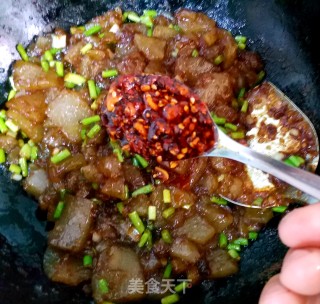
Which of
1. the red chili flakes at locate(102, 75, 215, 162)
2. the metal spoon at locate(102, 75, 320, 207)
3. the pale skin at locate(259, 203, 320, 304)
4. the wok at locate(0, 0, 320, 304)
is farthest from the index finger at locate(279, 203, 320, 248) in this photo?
the wok at locate(0, 0, 320, 304)

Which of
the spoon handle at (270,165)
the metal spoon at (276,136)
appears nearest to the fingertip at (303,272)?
the spoon handle at (270,165)

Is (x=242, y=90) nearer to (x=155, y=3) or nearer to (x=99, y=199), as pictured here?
(x=155, y=3)

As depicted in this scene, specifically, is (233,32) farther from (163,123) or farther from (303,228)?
(303,228)

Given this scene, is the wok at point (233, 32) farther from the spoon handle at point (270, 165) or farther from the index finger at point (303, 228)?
the index finger at point (303, 228)

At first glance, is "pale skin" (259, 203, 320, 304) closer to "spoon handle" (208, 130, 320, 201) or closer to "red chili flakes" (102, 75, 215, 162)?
"spoon handle" (208, 130, 320, 201)

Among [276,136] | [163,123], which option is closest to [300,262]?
[163,123]
